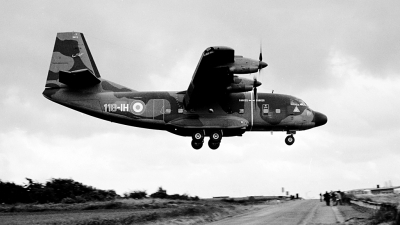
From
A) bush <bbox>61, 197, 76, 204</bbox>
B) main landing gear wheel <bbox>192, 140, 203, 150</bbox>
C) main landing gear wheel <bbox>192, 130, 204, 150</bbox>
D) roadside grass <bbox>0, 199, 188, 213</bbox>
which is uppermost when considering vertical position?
main landing gear wheel <bbox>192, 130, 204, 150</bbox>

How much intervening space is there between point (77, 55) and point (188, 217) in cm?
1485

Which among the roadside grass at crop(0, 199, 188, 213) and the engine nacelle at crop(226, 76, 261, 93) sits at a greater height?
the engine nacelle at crop(226, 76, 261, 93)

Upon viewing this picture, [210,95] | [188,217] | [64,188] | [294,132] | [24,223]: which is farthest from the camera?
[64,188]

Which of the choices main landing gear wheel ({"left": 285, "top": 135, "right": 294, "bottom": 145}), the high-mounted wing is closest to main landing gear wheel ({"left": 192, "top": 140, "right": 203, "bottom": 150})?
the high-mounted wing

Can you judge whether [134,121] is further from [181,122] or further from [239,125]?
[239,125]

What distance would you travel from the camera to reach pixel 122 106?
32.2 meters

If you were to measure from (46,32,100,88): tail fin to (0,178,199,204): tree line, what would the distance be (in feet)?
43.6

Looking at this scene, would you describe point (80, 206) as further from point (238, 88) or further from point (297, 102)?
→ point (297, 102)

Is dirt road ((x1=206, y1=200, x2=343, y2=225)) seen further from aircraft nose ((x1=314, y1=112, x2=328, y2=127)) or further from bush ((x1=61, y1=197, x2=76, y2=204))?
bush ((x1=61, y1=197, x2=76, y2=204))

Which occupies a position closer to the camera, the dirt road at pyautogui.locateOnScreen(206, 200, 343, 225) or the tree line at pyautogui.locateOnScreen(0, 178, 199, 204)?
the dirt road at pyautogui.locateOnScreen(206, 200, 343, 225)

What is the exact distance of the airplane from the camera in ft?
104

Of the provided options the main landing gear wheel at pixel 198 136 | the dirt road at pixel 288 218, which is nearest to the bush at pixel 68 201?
the main landing gear wheel at pixel 198 136

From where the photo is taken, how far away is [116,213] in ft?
104

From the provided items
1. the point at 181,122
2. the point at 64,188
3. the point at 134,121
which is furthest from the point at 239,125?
the point at 64,188
